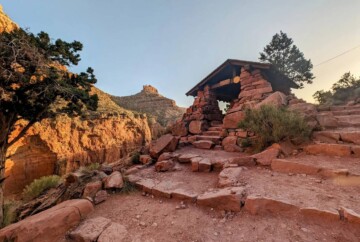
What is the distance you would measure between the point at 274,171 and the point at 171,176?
8.96 ft

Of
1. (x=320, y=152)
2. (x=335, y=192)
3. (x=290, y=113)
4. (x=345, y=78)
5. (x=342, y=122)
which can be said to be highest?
(x=345, y=78)

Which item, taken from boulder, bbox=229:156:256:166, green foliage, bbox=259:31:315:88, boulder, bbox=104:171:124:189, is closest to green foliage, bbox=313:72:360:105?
green foliage, bbox=259:31:315:88

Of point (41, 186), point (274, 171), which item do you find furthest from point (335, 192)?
point (41, 186)

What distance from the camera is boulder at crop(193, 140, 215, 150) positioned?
6.71 m

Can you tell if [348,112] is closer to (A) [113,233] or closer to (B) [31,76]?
(A) [113,233]

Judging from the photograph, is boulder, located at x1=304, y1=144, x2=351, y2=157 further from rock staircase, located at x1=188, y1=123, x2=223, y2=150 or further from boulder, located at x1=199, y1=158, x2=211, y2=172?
rock staircase, located at x1=188, y1=123, x2=223, y2=150

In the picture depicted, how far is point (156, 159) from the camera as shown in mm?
6016

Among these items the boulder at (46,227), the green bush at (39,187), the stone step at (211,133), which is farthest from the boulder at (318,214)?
the green bush at (39,187)

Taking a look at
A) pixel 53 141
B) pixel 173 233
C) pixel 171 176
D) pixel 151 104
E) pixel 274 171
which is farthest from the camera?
pixel 151 104

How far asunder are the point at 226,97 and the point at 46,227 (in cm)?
1050

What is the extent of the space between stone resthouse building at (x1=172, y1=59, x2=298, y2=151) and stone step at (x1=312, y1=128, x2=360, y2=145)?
175cm

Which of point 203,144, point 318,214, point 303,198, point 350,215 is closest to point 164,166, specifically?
point 203,144

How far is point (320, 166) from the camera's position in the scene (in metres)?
3.45

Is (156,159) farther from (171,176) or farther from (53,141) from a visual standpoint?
(53,141)
